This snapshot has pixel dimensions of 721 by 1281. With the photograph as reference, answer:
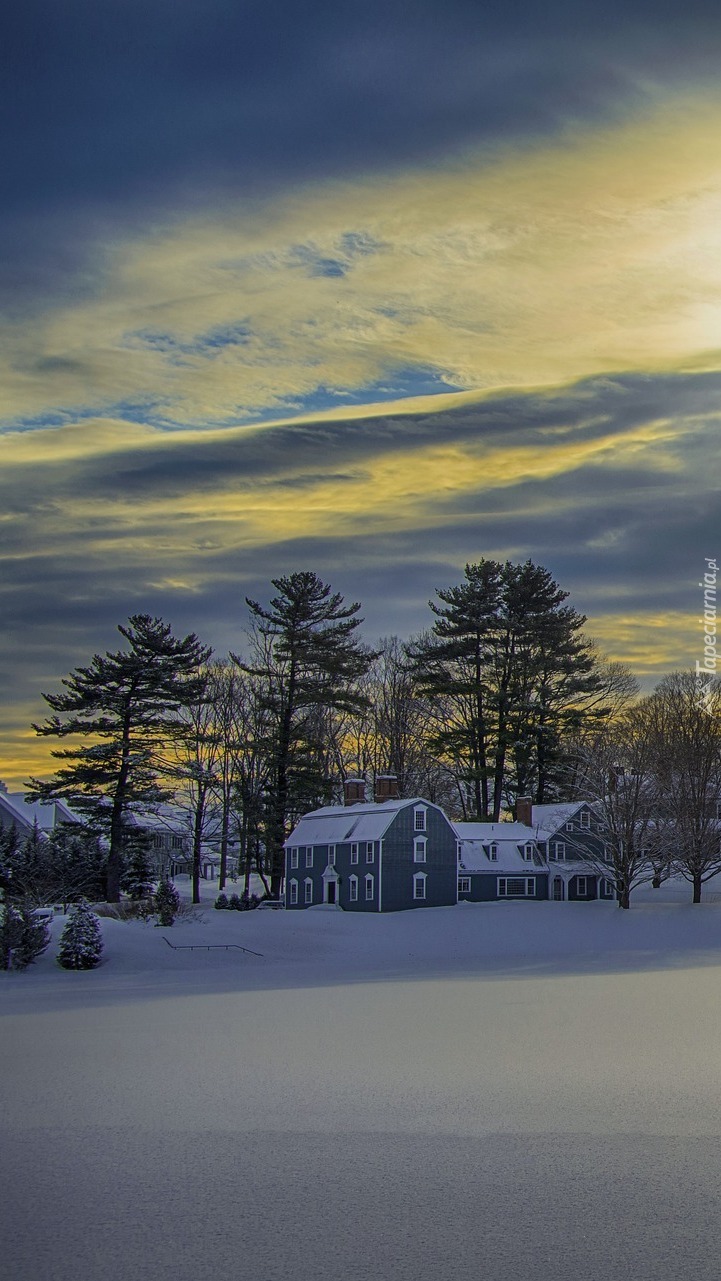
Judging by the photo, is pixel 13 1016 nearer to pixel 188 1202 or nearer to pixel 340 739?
pixel 188 1202

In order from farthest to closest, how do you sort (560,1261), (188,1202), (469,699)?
(469,699)
(188,1202)
(560,1261)

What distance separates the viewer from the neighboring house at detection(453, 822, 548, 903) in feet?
206

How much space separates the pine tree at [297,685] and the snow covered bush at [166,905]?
55.6 ft

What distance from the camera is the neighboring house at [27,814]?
68.9 metres

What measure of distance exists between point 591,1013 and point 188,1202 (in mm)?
16527

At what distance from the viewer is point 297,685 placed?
67.8 meters

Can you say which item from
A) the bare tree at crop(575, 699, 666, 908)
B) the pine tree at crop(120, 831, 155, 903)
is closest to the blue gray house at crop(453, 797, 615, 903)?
the bare tree at crop(575, 699, 666, 908)

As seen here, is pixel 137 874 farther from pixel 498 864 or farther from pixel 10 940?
pixel 10 940

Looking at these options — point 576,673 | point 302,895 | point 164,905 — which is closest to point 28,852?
point 164,905

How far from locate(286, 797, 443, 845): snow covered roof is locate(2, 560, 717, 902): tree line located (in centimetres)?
303

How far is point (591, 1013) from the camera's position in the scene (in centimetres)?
2598

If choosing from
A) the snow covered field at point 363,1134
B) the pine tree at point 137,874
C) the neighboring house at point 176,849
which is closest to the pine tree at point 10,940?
the snow covered field at point 363,1134

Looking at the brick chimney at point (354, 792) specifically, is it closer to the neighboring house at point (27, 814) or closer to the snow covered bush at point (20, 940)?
the neighboring house at point (27, 814)

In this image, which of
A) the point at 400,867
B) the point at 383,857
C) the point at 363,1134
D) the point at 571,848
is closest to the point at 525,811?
the point at 571,848
